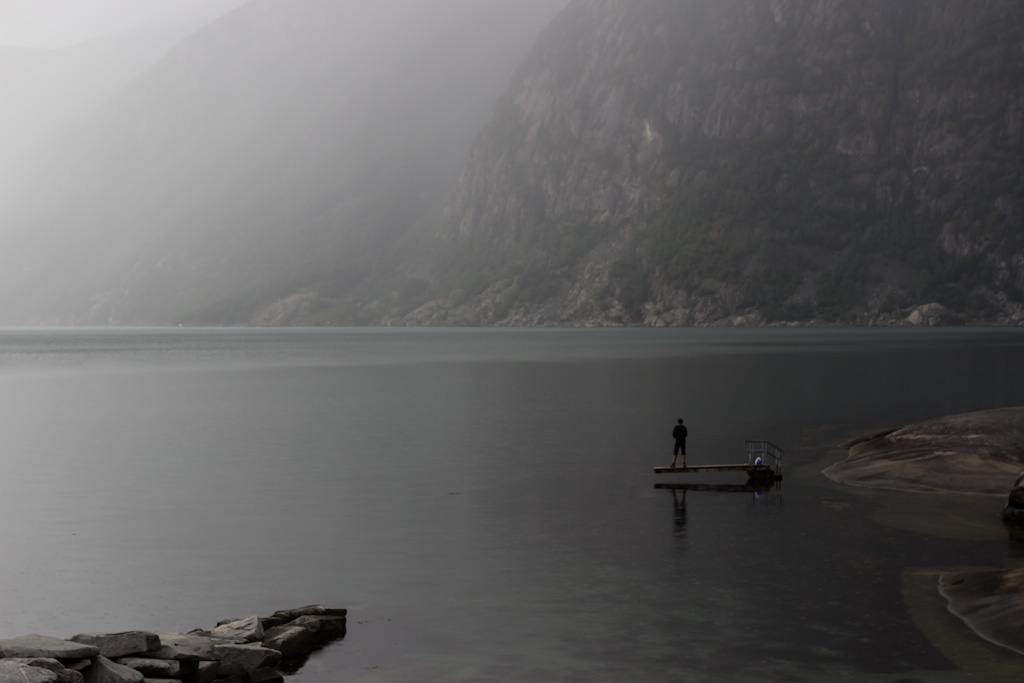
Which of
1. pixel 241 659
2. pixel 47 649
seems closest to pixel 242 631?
pixel 241 659

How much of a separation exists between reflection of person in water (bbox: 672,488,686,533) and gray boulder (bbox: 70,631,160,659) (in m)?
19.6

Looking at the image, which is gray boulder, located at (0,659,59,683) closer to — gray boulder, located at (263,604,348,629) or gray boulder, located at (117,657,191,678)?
gray boulder, located at (117,657,191,678)

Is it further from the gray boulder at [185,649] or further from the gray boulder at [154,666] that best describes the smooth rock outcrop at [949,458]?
the gray boulder at [154,666]

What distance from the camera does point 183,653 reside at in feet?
65.2

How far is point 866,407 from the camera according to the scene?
79.0 meters

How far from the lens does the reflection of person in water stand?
35.8 meters

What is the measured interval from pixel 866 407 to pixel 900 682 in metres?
62.4

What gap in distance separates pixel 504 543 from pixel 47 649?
1691 cm

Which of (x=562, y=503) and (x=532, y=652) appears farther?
(x=562, y=503)

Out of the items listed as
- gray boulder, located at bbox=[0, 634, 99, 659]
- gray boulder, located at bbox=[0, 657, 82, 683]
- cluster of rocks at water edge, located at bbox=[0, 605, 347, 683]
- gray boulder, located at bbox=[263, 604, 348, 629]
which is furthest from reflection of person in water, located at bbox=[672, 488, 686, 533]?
gray boulder, located at bbox=[0, 657, 82, 683]

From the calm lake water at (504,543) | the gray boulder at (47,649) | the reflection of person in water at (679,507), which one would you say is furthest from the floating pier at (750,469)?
the gray boulder at (47,649)

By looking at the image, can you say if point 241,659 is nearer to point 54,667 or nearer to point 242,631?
point 242,631

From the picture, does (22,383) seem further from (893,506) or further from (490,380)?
(893,506)

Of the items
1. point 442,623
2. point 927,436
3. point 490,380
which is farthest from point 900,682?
point 490,380
